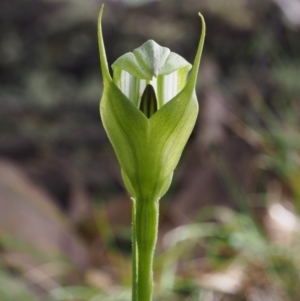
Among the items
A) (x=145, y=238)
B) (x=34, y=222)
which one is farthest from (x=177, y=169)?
(x=145, y=238)

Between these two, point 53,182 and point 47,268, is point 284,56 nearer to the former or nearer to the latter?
point 53,182

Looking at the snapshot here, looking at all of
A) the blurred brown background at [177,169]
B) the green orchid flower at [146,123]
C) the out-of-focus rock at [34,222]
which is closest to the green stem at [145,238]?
the green orchid flower at [146,123]

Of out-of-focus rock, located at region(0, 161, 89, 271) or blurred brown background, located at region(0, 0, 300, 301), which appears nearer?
blurred brown background, located at region(0, 0, 300, 301)

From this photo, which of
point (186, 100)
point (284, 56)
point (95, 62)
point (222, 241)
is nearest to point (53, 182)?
point (95, 62)

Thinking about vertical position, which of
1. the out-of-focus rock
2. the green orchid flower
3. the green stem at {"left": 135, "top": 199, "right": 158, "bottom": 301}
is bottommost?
the green stem at {"left": 135, "top": 199, "right": 158, "bottom": 301}

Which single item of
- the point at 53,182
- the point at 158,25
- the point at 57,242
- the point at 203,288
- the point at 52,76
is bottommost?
the point at 203,288

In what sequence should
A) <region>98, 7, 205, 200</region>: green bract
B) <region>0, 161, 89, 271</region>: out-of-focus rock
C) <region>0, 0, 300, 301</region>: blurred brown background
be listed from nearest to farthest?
1. <region>98, 7, 205, 200</region>: green bract
2. <region>0, 0, 300, 301</region>: blurred brown background
3. <region>0, 161, 89, 271</region>: out-of-focus rock

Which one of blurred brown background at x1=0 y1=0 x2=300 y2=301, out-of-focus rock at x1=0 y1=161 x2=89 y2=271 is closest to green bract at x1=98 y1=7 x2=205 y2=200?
blurred brown background at x1=0 y1=0 x2=300 y2=301

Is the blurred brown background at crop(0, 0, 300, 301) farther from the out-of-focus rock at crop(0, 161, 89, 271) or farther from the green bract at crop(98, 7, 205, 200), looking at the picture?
the green bract at crop(98, 7, 205, 200)
